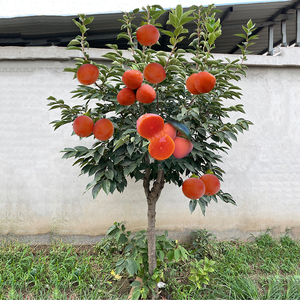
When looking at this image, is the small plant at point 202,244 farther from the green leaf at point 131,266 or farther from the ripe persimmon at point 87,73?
the ripe persimmon at point 87,73

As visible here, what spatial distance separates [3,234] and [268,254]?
2871 millimetres

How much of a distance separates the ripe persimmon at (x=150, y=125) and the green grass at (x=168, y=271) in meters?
1.38

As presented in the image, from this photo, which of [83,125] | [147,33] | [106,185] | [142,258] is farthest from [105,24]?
[142,258]

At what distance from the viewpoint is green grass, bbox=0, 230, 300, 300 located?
172 centimetres

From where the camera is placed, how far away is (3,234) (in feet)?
8.15

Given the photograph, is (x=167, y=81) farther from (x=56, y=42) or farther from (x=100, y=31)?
(x=56, y=42)

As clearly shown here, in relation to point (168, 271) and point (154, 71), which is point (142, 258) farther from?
point (154, 71)

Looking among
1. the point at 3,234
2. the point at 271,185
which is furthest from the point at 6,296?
the point at 271,185

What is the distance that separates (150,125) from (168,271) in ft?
5.31

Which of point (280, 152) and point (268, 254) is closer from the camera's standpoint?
point (268, 254)

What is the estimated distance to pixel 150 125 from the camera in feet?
2.91

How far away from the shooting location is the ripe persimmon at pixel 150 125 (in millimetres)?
883

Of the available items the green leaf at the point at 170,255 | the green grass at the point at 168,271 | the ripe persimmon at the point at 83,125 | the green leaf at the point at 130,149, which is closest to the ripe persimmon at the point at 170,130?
the green leaf at the point at 130,149

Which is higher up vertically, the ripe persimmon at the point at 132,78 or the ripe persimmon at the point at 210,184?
the ripe persimmon at the point at 132,78
